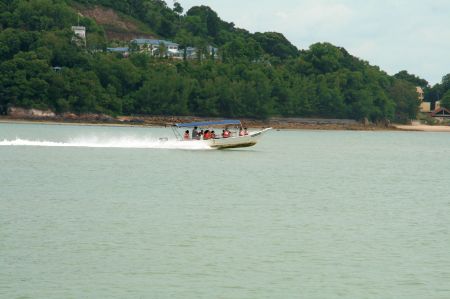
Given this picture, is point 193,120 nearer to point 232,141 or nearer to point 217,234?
point 232,141

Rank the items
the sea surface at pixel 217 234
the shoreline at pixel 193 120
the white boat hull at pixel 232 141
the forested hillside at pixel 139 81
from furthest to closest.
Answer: the forested hillside at pixel 139 81
the shoreline at pixel 193 120
the white boat hull at pixel 232 141
the sea surface at pixel 217 234

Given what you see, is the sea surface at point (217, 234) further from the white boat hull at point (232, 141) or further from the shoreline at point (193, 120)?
the shoreline at point (193, 120)

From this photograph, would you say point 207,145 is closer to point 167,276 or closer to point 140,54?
point 167,276

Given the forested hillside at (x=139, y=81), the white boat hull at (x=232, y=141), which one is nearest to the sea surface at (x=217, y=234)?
the white boat hull at (x=232, y=141)

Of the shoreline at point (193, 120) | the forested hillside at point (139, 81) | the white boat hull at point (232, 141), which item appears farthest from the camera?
the forested hillside at point (139, 81)

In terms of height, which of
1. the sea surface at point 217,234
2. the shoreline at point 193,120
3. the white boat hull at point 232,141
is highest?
the white boat hull at point 232,141

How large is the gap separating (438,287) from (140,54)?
152 meters


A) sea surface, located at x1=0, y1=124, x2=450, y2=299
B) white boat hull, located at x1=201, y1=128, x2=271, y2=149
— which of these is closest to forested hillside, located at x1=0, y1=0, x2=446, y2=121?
white boat hull, located at x1=201, y1=128, x2=271, y2=149

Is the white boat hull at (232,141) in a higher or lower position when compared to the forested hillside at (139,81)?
lower

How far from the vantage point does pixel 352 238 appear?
33438mm

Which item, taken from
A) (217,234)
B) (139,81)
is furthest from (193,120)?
(217,234)

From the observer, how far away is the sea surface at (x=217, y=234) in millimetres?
25797

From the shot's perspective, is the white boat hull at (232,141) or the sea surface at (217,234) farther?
the white boat hull at (232,141)

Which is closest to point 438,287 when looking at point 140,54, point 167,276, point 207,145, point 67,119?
point 167,276
